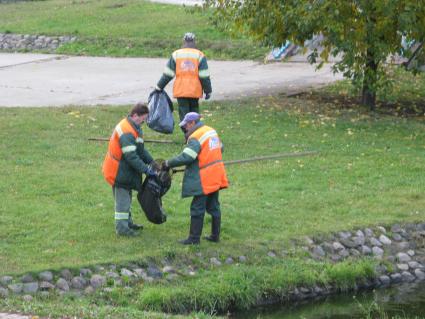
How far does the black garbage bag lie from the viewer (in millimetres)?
11992

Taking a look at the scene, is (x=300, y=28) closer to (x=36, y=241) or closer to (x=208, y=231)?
(x=208, y=231)

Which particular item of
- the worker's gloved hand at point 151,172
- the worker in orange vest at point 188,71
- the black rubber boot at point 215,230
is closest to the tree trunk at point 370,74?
the worker in orange vest at point 188,71

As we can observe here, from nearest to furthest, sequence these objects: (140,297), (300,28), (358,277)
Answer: (140,297) < (358,277) < (300,28)

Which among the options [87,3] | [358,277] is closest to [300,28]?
[358,277]

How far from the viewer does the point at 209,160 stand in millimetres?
11719

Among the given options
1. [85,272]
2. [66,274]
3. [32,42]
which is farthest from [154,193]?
[32,42]

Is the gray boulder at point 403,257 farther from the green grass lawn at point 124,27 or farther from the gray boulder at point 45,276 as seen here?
the green grass lawn at point 124,27

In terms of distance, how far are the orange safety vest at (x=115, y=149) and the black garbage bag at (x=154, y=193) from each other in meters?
0.38

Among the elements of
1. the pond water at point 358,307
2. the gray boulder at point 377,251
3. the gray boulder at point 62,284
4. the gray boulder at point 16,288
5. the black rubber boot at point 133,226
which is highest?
the black rubber boot at point 133,226

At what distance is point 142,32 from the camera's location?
2772cm

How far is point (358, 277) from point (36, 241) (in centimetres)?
382

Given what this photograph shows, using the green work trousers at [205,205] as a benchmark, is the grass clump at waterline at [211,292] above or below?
below

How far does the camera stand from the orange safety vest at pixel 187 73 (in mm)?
16016

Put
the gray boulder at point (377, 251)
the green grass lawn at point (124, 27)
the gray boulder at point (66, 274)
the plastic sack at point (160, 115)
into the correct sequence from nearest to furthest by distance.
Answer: the gray boulder at point (66, 274)
the gray boulder at point (377, 251)
the plastic sack at point (160, 115)
the green grass lawn at point (124, 27)
